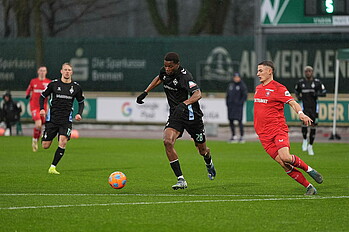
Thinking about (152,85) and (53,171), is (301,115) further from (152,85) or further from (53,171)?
(53,171)

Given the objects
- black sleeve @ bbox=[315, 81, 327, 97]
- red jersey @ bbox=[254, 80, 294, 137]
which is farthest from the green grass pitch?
black sleeve @ bbox=[315, 81, 327, 97]

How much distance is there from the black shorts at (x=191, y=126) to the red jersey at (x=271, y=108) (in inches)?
52.3

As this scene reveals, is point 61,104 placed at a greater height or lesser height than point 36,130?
greater

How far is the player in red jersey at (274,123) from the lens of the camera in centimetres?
1280

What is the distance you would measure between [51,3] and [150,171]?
24338mm

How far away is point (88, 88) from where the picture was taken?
120 feet

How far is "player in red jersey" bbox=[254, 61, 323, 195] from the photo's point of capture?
12805 mm

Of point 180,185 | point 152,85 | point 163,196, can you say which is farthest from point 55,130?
point 163,196

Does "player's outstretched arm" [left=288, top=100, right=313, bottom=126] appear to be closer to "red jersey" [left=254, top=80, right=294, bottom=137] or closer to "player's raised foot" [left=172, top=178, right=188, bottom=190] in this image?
"red jersey" [left=254, top=80, right=294, bottom=137]

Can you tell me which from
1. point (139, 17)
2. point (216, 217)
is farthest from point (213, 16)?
point (216, 217)

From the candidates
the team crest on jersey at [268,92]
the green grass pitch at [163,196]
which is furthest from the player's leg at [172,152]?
the team crest on jersey at [268,92]

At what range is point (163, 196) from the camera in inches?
501

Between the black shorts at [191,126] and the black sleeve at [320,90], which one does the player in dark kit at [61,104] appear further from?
the black sleeve at [320,90]

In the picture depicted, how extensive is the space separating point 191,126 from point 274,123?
1.65 metres
